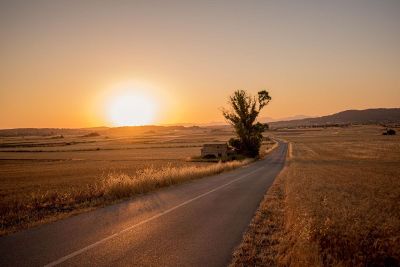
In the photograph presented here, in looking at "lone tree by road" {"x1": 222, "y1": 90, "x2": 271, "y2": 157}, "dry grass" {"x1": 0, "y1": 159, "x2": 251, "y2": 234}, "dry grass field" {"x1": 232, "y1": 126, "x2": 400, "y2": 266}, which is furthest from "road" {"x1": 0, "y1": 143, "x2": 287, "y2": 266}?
"lone tree by road" {"x1": 222, "y1": 90, "x2": 271, "y2": 157}

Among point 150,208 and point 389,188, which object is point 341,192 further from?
point 150,208

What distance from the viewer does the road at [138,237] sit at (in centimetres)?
788

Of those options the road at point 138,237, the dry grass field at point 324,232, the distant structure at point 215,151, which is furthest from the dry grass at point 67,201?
the distant structure at point 215,151

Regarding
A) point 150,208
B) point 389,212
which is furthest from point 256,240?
point 389,212

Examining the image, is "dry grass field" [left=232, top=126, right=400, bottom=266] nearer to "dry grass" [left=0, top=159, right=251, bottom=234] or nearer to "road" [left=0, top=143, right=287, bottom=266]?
"road" [left=0, top=143, right=287, bottom=266]

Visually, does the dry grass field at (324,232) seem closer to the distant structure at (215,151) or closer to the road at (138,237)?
the road at (138,237)

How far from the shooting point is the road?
310 inches

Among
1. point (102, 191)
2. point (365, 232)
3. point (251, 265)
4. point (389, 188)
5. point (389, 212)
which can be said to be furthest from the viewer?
point (389, 188)

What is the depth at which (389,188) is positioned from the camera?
2042 cm

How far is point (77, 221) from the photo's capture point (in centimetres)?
1170

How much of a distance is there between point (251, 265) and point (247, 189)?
44.3 feet

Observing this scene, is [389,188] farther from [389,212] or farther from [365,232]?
[365,232]

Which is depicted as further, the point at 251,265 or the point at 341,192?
the point at 341,192

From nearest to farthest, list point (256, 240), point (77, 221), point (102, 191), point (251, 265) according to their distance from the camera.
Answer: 1. point (251, 265)
2. point (256, 240)
3. point (77, 221)
4. point (102, 191)
